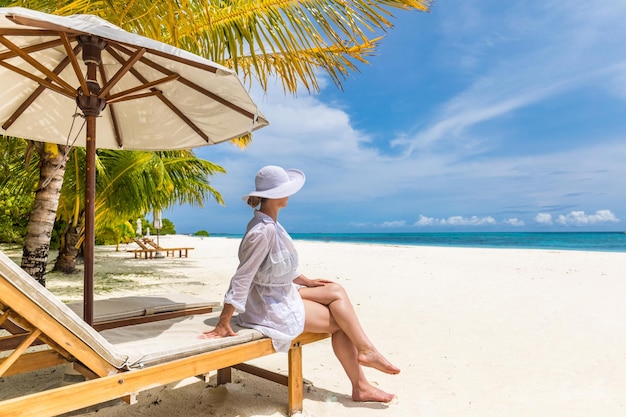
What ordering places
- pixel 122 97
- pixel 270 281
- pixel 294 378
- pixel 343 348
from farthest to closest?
pixel 122 97
pixel 343 348
pixel 294 378
pixel 270 281

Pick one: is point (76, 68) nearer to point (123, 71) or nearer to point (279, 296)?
point (123, 71)

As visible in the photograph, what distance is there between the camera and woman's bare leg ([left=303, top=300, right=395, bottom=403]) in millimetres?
2741

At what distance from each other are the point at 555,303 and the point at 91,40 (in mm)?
6831

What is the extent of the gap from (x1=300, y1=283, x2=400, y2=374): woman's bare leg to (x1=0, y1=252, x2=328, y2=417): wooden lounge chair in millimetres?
282

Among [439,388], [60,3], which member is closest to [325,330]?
[439,388]

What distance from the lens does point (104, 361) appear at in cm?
193

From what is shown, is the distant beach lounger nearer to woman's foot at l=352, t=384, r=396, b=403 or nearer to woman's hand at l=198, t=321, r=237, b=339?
woman's foot at l=352, t=384, r=396, b=403

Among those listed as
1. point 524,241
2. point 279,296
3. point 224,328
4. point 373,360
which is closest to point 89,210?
point 224,328

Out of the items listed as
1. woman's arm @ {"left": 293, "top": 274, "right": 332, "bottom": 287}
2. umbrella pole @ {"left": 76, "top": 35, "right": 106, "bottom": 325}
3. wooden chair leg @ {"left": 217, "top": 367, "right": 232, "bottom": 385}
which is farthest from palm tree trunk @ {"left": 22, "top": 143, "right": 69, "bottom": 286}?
woman's arm @ {"left": 293, "top": 274, "right": 332, "bottom": 287}

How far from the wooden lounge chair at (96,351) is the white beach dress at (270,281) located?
0.32ft

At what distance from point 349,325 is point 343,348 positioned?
19 centimetres

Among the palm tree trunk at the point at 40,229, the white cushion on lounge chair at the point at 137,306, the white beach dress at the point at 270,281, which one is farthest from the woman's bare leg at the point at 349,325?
the palm tree trunk at the point at 40,229

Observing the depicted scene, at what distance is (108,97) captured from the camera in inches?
123

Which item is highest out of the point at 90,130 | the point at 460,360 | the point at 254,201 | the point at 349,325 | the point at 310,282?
the point at 90,130
